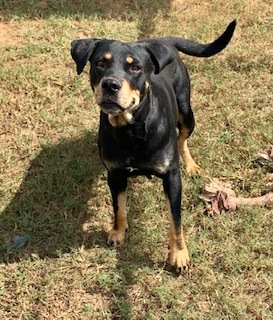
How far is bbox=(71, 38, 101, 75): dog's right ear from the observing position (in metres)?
3.19

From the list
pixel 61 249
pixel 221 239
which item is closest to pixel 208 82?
pixel 221 239

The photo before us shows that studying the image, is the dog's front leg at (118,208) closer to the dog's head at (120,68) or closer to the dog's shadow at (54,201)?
the dog's shadow at (54,201)

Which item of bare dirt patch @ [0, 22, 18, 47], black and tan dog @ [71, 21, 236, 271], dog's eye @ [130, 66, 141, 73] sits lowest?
bare dirt patch @ [0, 22, 18, 47]

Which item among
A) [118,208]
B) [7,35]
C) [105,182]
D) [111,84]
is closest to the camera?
[111,84]

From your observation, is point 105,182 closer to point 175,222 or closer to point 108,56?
point 175,222

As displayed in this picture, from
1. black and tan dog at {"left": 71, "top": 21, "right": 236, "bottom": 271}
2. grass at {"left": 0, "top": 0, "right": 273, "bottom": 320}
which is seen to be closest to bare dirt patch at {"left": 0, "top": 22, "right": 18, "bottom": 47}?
grass at {"left": 0, "top": 0, "right": 273, "bottom": 320}

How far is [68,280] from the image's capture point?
11.8 feet

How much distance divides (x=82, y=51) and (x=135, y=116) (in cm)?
51

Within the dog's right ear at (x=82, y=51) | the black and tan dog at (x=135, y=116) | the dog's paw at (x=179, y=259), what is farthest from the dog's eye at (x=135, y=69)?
the dog's paw at (x=179, y=259)

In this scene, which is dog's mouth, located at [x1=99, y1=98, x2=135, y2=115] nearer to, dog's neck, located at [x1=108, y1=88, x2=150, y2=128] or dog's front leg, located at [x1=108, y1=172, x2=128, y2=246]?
dog's neck, located at [x1=108, y1=88, x2=150, y2=128]

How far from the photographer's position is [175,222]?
346 centimetres

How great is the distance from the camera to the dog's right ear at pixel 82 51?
10.5 ft

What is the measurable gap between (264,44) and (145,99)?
3058mm

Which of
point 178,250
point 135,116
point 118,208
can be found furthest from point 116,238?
point 135,116
